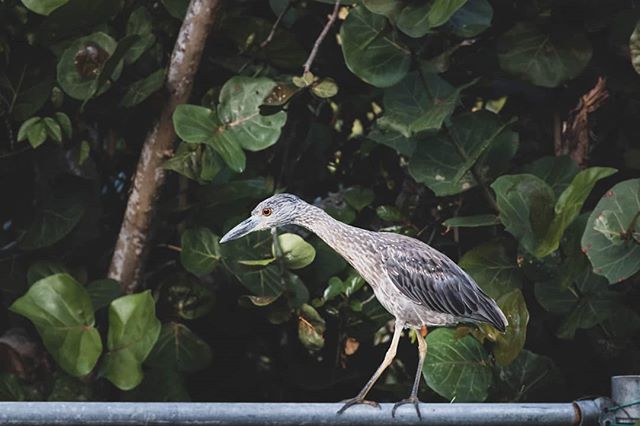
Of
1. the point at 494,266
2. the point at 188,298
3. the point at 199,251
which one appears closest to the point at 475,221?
the point at 494,266

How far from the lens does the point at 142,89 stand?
397 cm

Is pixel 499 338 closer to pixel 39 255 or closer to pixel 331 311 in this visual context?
pixel 331 311

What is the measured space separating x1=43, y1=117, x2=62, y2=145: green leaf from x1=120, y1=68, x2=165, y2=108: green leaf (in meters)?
0.23

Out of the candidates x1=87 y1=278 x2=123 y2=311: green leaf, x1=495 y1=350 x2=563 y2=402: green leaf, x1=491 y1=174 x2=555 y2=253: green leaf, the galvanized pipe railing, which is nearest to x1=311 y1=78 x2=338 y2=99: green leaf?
x1=491 y1=174 x2=555 y2=253: green leaf

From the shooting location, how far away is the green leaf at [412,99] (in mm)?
3976

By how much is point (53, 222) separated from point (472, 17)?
1.51 metres

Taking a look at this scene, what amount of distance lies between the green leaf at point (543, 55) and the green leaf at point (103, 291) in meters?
1.41

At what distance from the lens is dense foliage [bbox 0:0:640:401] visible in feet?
12.4

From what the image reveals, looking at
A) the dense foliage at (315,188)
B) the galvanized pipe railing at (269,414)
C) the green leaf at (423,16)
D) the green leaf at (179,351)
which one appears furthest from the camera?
the green leaf at (179,351)

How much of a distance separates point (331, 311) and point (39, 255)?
1014 millimetres

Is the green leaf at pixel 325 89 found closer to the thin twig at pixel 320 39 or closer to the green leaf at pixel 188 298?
the thin twig at pixel 320 39

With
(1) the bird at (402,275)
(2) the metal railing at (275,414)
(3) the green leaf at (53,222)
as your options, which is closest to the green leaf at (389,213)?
(1) the bird at (402,275)

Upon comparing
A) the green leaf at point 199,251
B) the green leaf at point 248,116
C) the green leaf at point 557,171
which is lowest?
the green leaf at point 199,251

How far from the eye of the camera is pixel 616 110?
14.4 ft
